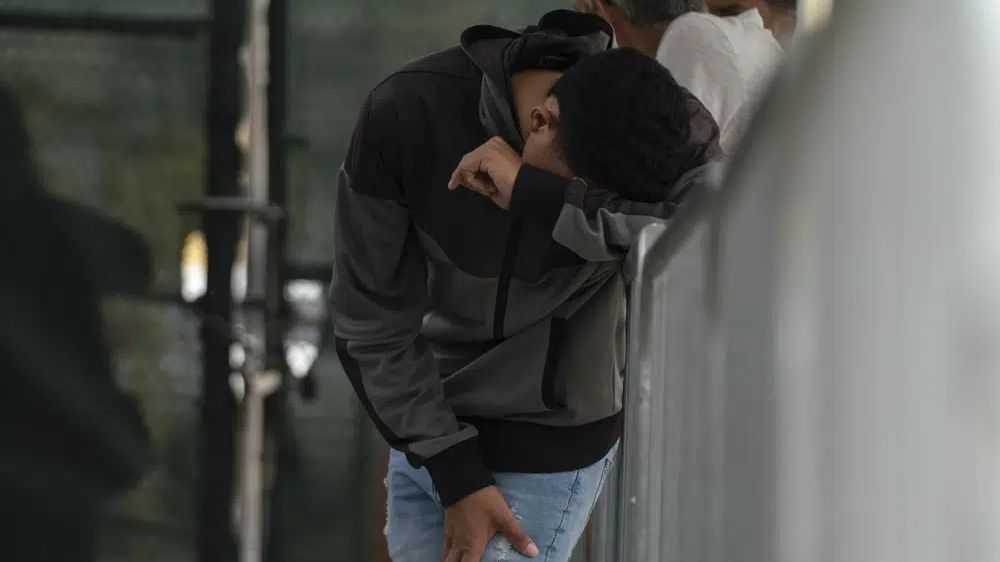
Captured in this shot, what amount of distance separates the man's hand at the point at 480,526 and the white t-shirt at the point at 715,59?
0.43 metres

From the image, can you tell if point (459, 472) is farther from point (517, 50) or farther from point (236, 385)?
point (236, 385)

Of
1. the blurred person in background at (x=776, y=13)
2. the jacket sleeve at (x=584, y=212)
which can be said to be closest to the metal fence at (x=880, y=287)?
the jacket sleeve at (x=584, y=212)

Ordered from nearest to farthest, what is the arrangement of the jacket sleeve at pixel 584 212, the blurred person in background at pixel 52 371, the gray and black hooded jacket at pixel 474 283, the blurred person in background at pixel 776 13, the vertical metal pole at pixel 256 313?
the jacket sleeve at pixel 584 212 < the gray and black hooded jacket at pixel 474 283 < the blurred person in background at pixel 776 13 < the blurred person in background at pixel 52 371 < the vertical metal pole at pixel 256 313

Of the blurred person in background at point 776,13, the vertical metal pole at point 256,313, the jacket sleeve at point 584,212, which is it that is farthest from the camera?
the vertical metal pole at point 256,313

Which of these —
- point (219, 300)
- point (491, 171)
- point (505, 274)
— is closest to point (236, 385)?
point (219, 300)

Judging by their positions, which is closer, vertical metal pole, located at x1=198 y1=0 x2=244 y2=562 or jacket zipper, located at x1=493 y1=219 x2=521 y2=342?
jacket zipper, located at x1=493 y1=219 x2=521 y2=342

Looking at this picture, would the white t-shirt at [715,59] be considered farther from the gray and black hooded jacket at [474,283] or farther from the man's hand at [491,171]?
the man's hand at [491,171]

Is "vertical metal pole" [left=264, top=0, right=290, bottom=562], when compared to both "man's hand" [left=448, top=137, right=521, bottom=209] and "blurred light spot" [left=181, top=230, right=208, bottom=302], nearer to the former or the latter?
"blurred light spot" [left=181, top=230, right=208, bottom=302]

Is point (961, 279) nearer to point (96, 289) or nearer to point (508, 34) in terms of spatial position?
point (508, 34)

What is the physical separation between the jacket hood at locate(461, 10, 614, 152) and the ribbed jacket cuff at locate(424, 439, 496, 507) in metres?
0.29

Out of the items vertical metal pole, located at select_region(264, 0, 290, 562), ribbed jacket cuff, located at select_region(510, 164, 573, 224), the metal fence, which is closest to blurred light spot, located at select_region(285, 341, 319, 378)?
vertical metal pole, located at select_region(264, 0, 290, 562)

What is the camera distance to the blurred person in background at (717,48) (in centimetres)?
149

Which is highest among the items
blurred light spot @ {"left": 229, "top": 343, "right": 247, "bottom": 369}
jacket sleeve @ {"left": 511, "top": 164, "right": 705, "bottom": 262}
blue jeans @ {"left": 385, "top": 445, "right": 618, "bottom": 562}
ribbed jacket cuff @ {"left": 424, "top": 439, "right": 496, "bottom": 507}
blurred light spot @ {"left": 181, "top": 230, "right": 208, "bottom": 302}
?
jacket sleeve @ {"left": 511, "top": 164, "right": 705, "bottom": 262}

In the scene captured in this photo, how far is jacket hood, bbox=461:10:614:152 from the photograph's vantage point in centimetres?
128
